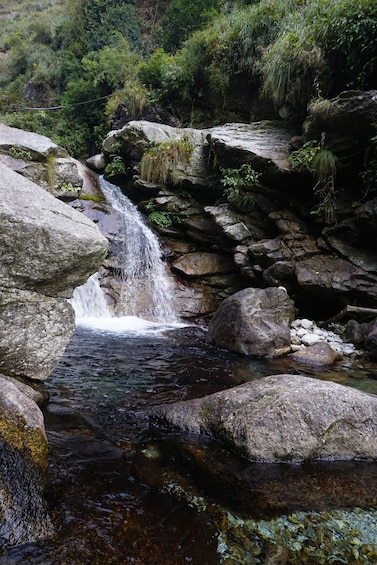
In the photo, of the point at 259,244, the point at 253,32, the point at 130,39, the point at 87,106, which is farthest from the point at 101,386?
the point at 130,39

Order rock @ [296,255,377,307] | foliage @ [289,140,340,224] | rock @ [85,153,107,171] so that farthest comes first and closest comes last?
rock @ [85,153,107,171]
foliage @ [289,140,340,224]
rock @ [296,255,377,307]

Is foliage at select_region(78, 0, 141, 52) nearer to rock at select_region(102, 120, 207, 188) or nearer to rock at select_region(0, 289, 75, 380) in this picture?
rock at select_region(102, 120, 207, 188)

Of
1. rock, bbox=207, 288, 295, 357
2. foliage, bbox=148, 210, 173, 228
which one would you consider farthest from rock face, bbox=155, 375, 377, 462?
foliage, bbox=148, 210, 173, 228

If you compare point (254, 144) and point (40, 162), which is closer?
point (254, 144)

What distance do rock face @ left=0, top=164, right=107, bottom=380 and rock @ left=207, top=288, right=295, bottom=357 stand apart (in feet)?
12.9

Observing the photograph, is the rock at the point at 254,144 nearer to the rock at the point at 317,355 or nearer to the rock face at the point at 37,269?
the rock at the point at 317,355

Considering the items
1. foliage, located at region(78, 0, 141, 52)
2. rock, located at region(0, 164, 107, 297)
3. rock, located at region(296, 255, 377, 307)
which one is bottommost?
rock, located at region(296, 255, 377, 307)

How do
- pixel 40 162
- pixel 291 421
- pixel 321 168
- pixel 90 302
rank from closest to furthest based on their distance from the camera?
pixel 291 421
pixel 321 168
pixel 90 302
pixel 40 162

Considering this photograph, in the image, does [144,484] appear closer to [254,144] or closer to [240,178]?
[240,178]

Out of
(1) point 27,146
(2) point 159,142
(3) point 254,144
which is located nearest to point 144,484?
(3) point 254,144

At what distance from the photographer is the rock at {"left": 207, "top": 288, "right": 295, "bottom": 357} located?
672 cm

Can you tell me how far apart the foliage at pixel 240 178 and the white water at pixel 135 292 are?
2818mm

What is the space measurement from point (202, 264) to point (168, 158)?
3.61 meters

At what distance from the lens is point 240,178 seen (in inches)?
372
